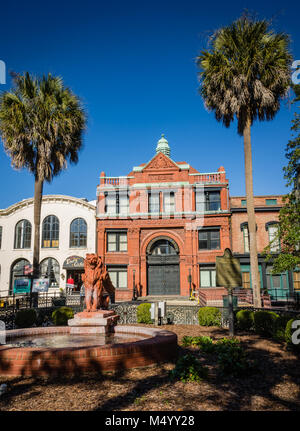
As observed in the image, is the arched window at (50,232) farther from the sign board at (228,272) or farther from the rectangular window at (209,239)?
the sign board at (228,272)

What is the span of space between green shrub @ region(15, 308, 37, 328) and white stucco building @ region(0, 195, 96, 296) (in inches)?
648

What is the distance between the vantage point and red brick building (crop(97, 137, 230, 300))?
30094 millimetres

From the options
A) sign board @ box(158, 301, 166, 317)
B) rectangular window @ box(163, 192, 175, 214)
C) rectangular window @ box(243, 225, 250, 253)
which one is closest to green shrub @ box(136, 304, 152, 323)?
sign board @ box(158, 301, 166, 317)

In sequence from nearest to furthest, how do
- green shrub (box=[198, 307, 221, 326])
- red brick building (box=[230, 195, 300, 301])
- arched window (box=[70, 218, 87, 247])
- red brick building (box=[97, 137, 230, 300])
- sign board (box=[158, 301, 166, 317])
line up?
1. green shrub (box=[198, 307, 221, 326])
2. sign board (box=[158, 301, 166, 317])
3. red brick building (box=[230, 195, 300, 301])
4. red brick building (box=[97, 137, 230, 300])
5. arched window (box=[70, 218, 87, 247])

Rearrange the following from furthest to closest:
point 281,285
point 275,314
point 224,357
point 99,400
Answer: point 281,285 < point 275,314 < point 224,357 < point 99,400

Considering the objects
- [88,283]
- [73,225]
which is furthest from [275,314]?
[73,225]

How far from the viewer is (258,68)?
17.6 metres

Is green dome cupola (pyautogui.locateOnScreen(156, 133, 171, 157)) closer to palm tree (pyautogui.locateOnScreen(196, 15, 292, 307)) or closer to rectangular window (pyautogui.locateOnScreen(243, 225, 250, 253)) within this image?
rectangular window (pyautogui.locateOnScreen(243, 225, 250, 253))

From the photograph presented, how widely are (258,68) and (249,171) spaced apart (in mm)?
5619

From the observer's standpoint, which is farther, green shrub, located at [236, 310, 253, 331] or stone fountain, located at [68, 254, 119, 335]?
A: green shrub, located at [236, 310, 253, 331]

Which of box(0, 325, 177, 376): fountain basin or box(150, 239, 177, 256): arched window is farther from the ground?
box(150, 239, 177, 256): arched window

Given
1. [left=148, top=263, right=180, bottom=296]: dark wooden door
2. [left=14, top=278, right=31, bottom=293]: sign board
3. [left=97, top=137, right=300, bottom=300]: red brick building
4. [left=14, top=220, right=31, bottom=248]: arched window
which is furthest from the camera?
[left=14, top=220, right=31, bottom=248]: arched window

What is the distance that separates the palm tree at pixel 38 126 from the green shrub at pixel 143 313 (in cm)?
626
